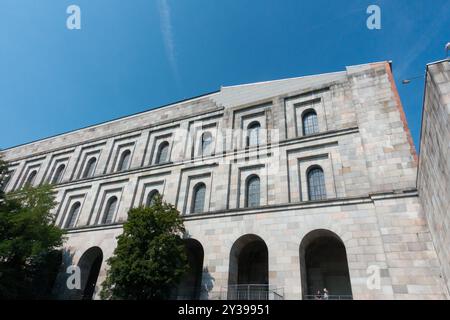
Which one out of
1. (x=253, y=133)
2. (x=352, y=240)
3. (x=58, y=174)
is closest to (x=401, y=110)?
(x=352, y=240)

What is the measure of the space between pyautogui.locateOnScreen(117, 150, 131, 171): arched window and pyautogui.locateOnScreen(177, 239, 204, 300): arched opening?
9.92 meters

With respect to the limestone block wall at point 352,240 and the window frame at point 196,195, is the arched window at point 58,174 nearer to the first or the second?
the limestone block wall at point 352,240

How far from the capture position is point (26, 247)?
53.2 ft

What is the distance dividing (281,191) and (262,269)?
5032mm

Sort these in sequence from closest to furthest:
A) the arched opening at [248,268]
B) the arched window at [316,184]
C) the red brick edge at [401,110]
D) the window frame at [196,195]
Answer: the red brick edge at [401,110] < the arched opening at [248,268] < the arched window at [316,184] < the window frame at [196,195]

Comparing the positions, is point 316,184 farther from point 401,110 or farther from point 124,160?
point 124,160

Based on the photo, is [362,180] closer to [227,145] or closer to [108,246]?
[227,145]

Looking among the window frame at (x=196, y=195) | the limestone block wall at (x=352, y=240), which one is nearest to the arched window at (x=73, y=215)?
the limestone block wall at (x=352, y=240)

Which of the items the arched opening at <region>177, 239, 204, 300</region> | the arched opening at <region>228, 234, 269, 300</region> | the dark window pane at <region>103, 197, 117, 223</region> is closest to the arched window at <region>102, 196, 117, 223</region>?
the dark window pane at <region>103, 197, 117, 223</region>

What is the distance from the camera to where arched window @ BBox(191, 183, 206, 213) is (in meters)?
18.8

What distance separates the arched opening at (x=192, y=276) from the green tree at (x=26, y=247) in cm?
846

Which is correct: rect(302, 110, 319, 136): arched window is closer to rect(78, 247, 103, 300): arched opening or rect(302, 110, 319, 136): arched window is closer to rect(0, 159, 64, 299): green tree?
rect(78, 247, 103, 300): arched opening

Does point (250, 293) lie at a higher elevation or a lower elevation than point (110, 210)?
lower

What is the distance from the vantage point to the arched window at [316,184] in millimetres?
15930
